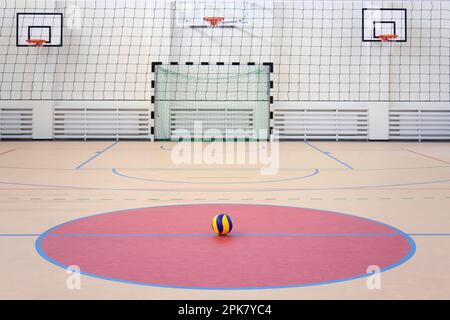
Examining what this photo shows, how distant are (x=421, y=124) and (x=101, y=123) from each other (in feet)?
21.1

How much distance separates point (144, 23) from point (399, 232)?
9.94 meters

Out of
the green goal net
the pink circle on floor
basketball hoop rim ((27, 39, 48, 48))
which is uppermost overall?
basketball hoop rim ((27, 39, 48, 48))

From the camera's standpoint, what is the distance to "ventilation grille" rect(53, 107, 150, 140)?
12383mm

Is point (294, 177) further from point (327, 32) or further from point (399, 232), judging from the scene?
point (327, 32)

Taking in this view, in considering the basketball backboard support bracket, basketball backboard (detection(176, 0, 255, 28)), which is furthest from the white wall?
the basketball backboard support bracket

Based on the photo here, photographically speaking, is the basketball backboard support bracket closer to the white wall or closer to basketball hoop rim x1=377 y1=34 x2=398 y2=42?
basketball hoop rim x1=377 y1=34 x2=398 y2=42

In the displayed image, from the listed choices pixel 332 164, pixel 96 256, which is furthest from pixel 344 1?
pixel 96 256

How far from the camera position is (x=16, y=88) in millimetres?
12305

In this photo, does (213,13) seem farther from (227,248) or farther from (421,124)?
(227,248)

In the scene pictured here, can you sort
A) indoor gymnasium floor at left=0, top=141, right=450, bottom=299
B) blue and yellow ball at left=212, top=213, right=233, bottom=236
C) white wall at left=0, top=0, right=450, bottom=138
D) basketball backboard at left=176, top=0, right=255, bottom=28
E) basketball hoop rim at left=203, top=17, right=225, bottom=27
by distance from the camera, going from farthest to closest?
basketball backboard at left=176, top=0, right=255, bottom=28 → white wall at left=0, top=0, right=450, bottom=138 → basketball hoop rim at left=203, top=17, right=225, bottom=27 → blue and yellow ball at left=212, top=213, right=233, bottom=236 → indoor gymnasium floor at left=0, top=141, right=450, bottom=299

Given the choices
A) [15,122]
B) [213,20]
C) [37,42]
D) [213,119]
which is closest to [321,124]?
[213,119]

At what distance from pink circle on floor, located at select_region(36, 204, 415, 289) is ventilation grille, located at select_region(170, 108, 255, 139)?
8.53 meters

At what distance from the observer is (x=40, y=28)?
1196 centimetres

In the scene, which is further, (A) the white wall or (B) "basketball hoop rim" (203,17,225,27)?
(A) the white wall
